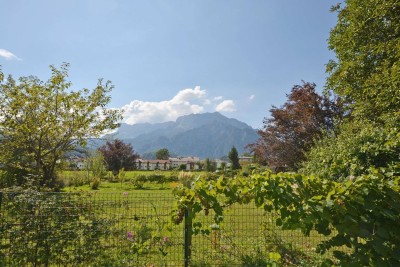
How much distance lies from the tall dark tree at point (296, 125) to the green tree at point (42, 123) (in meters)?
16.1

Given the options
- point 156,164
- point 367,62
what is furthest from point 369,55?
point 156,164

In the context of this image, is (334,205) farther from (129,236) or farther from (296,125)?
(296,125)

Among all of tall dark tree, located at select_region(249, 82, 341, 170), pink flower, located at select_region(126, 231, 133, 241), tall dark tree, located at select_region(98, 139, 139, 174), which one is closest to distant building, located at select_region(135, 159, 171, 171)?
tall dark tree, located at select_region(98, 139, 139, 174)

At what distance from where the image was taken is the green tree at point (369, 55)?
10.3 metres

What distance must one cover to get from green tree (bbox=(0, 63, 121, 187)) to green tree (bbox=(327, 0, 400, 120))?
31.9 ft

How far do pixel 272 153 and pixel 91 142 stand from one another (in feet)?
53.9

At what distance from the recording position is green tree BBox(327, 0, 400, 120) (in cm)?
1034

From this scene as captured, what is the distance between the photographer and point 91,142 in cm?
921

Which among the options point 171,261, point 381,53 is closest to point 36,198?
point 171,261

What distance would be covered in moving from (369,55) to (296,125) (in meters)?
10.7

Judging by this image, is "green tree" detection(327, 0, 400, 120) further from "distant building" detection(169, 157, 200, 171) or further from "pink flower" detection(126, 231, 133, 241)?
"distant building" detection(169, 157, 200, 171)

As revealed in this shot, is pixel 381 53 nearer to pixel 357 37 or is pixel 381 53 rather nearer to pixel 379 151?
pixel 357 37

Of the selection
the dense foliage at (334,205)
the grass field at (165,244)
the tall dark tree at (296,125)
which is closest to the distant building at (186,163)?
the tall dark tree at (296,125)

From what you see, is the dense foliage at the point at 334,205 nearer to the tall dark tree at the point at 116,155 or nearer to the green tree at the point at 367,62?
the green tree at the point at 367,62
